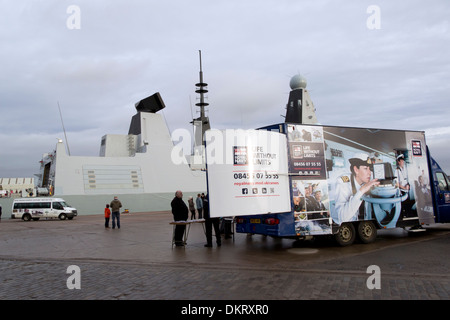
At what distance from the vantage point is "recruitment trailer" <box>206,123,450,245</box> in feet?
28.7

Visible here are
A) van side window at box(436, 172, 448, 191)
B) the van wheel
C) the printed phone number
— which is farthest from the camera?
van side window at box(436, 172, 448, 191)

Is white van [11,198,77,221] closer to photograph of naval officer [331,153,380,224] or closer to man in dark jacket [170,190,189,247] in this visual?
man in dark jacket [170,190,189,247]

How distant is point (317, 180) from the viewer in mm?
9570

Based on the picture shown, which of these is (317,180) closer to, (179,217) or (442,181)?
(179,217)

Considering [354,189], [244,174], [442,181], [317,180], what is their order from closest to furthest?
[244,174] < [317,180] < [354,189] < [442,181]

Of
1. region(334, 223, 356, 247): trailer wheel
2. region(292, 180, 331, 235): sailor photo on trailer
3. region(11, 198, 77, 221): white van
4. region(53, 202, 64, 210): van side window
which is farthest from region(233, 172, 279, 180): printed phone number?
region(53, 202, 64, 210): van side window

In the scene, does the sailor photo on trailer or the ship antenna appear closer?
the sailor photo on trailer

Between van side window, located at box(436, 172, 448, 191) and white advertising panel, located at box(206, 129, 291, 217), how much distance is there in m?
6.88

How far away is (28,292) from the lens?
597cm

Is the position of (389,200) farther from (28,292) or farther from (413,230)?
(28,292)

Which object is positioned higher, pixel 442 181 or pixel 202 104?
pixel 202 104

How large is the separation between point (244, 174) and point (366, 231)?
4456 mm

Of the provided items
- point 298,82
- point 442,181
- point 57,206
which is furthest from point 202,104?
point 442,181

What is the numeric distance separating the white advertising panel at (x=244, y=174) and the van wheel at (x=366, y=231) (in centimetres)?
276
